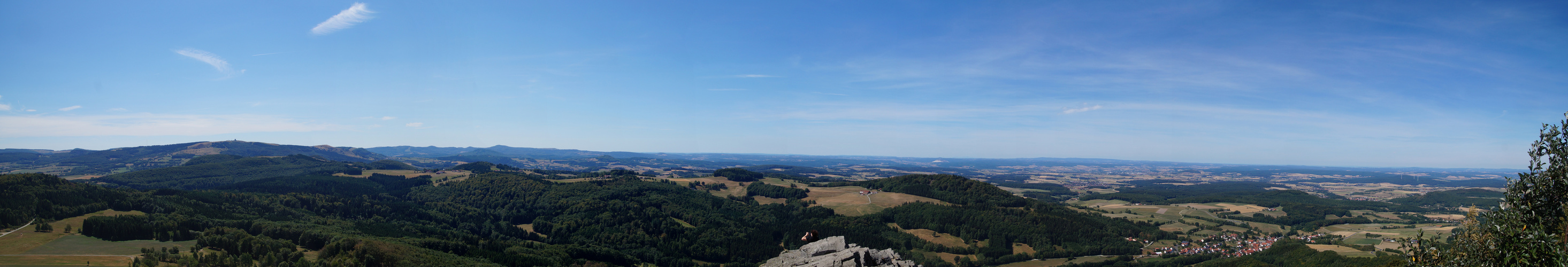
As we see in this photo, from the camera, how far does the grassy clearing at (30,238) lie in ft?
193

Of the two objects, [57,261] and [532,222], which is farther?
[532,222]

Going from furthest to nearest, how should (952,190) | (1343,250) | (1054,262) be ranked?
(952,190) < (1054,262) < (1343,250)

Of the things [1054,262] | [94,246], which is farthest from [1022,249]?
[94,246]

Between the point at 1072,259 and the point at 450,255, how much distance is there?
117m

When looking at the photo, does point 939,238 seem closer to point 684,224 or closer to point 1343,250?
point 684,224

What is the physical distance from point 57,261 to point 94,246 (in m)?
10.6

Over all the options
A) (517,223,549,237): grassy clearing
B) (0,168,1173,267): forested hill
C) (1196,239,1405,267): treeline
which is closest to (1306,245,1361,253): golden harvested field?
(1196,239,1405,267): treeline

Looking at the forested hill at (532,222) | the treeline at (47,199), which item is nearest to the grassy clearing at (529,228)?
the forested hill at (532,222)

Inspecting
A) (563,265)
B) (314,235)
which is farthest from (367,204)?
(563,265)

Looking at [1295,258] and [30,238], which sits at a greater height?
[30,238]

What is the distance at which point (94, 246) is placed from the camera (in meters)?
64.4

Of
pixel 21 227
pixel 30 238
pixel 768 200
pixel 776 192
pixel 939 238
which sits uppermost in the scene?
pixel 21 227

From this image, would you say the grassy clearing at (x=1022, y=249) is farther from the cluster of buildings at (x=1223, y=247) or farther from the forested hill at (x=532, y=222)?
the cluster of buildings at (x=1223, y=247)

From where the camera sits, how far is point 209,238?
237 feet
